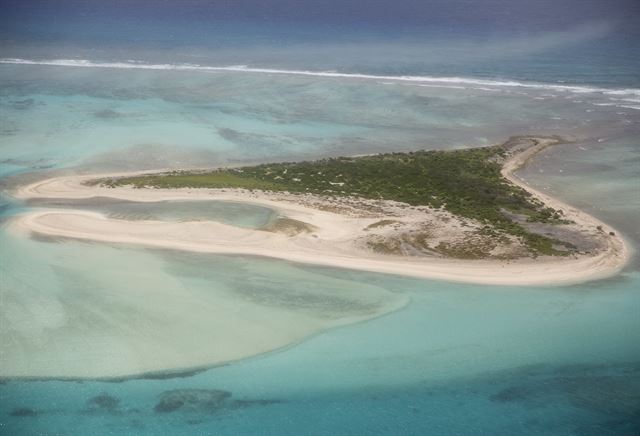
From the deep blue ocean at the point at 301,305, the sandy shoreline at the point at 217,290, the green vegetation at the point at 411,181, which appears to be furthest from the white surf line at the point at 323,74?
the sandy shoreline at the point at 217,290

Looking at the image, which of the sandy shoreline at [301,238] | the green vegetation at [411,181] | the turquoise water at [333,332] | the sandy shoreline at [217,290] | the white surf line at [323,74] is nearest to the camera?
the turquoise water at [333,332]

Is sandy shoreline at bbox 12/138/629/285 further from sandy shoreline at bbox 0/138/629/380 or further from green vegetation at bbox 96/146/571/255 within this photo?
green vegetation at bbox 96/146/571/255

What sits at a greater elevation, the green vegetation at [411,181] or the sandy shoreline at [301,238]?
the green vegetation at [411,181]

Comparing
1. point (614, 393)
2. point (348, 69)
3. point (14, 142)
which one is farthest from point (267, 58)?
point (614, 393)

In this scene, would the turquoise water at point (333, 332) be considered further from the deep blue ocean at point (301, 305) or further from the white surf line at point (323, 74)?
the white surf line at point (323, 74)

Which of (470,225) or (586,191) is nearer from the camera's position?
(470,225)

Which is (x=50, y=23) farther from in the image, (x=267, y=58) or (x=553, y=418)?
(x=553, y=418)
